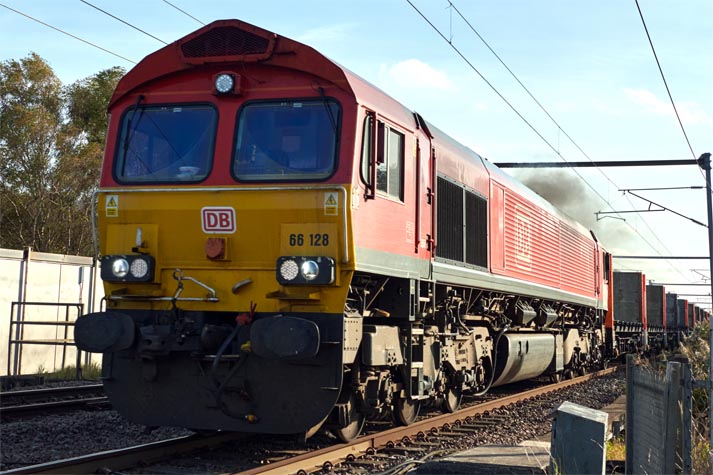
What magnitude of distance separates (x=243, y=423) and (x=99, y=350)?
149cm

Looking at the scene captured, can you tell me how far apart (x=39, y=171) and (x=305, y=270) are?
1130 inches

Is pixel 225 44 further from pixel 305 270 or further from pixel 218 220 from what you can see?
pixel 305 270

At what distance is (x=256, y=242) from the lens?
25.2 feet

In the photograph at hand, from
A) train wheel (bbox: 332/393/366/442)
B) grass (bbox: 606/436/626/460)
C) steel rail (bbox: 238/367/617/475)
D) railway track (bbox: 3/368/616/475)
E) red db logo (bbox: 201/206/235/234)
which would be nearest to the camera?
railway track (bbox: 3/368/616/475)

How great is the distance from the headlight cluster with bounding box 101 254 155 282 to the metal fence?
4533 mm

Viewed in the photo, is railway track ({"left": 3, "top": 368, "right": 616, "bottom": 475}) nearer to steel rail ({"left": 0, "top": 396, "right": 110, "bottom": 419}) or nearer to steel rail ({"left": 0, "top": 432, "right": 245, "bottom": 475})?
steel rail ({"left": 0, "top": 432, "right": 245, "bottom": 475})

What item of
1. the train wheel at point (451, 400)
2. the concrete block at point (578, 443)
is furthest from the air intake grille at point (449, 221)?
the concrete block at point (578, 443)

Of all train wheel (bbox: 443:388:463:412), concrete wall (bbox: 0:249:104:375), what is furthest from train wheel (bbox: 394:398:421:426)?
concrete wall (bbox: 0:249:104:375)

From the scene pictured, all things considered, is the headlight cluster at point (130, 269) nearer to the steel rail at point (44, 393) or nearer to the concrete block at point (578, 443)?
the concrete block at point (578, 443)

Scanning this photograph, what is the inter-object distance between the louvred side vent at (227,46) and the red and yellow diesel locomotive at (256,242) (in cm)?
1

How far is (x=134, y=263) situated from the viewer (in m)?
7.87

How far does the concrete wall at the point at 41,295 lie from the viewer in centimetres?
1586

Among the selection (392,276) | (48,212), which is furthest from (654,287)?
(392,276)

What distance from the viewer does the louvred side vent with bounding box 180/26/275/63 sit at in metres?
→ 8.00
